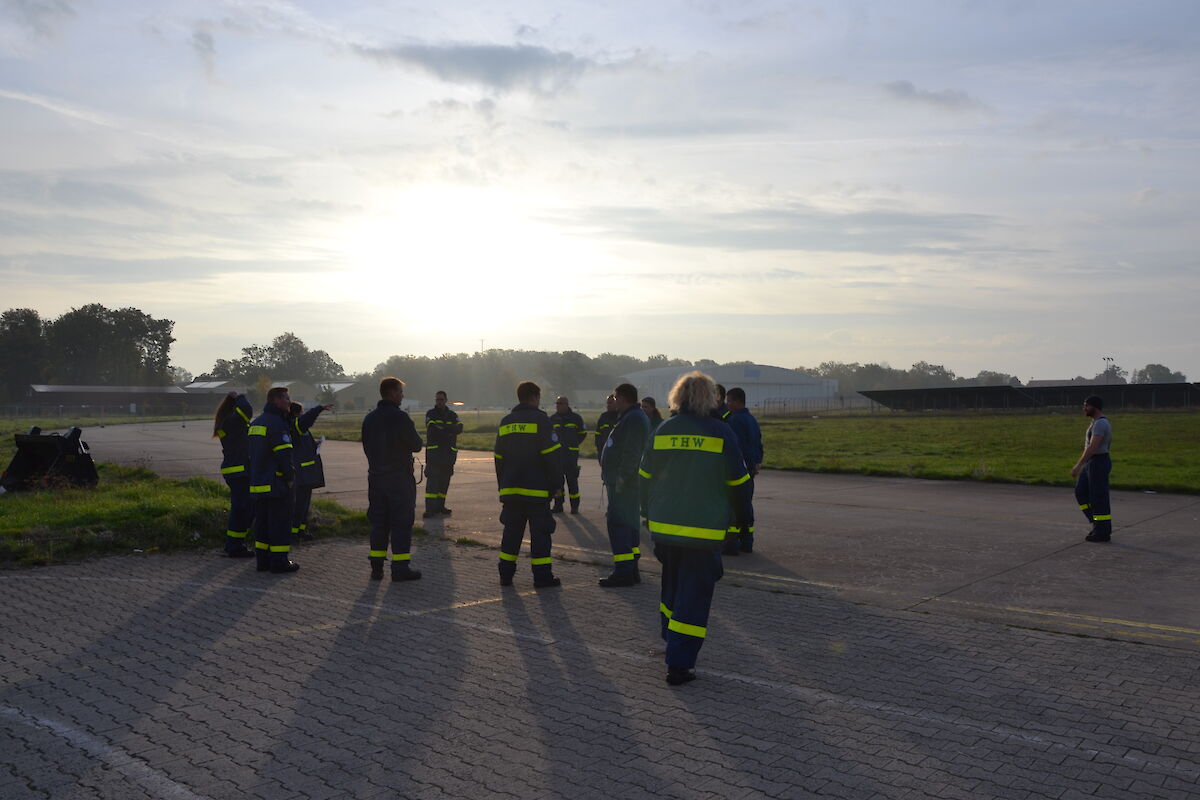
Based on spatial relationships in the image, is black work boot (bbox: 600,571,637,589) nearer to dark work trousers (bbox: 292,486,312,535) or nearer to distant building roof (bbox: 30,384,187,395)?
dark work trousers (bbox: 292,486,312,535)

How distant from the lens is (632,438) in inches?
364

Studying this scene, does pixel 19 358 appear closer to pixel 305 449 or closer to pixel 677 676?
pixel 305 449

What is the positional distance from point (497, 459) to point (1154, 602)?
606 cm

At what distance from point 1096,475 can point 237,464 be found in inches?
409

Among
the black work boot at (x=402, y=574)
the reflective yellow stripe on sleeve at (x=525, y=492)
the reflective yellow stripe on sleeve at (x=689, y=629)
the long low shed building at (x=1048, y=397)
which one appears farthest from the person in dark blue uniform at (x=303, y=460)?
the long low shed building at (x=1048, y=397)

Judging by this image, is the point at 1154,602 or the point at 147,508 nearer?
the point at 1154,602

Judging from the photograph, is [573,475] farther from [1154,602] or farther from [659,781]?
[659,781]

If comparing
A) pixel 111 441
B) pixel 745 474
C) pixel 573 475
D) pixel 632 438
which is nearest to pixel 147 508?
pixel 573 475

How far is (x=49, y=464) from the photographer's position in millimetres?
16219

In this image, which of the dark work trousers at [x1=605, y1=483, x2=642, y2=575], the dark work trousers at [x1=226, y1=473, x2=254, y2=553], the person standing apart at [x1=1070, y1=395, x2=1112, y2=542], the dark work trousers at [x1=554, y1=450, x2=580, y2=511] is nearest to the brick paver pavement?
the dark work trousers at [x1=605, y1=483, x2=642, y2=575]

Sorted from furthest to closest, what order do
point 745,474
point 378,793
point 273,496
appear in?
point 273,496 < point 745,474 < point 378,793

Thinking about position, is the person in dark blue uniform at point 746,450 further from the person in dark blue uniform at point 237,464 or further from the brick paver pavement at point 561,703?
the person in dark blue uniform at point 237,464

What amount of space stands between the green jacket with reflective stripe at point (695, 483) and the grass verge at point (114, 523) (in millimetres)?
7525

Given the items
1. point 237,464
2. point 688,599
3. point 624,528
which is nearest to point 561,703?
point 688,599
